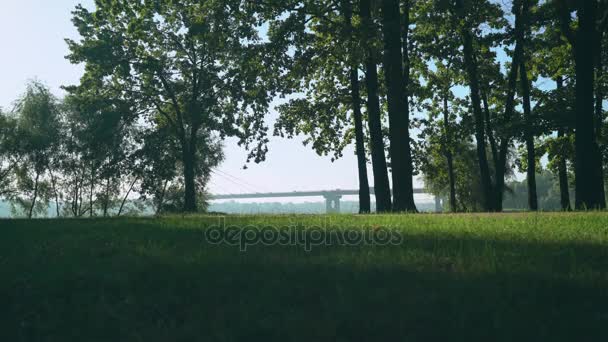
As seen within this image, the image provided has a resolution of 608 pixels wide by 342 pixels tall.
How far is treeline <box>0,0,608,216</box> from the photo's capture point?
1927cm

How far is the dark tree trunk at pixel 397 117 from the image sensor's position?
62.4 ft

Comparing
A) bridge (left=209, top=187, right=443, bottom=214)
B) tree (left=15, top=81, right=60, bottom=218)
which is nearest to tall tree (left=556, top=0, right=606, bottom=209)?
tree (left=15, top=81, right=60, bottom=218)

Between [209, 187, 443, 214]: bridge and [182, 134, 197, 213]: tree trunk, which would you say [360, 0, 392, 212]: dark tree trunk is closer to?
[182, 134, 197, 213]: tree trunk

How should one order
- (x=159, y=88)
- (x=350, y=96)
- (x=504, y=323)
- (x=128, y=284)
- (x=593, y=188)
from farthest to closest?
(x=159, y=88) → (x=350, y=96) → (x=593, y=188) → (x=128, y=284) → (x=504, y=323)

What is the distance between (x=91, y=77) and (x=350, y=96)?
22013 mm

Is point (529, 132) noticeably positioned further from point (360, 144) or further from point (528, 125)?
point (360, 144)

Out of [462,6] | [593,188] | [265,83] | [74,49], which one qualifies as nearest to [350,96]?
[265,83]

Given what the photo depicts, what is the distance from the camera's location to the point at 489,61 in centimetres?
3064

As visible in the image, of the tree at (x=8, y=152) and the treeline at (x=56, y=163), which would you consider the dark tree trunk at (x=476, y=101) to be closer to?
the treeline at (x=56, y=163)

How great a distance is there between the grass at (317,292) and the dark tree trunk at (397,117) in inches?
454

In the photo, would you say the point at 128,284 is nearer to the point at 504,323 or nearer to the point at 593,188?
the point at 504,323

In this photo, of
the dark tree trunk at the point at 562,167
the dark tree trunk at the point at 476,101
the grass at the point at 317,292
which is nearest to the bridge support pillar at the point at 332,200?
the dark tree trunk at the point at 562,167

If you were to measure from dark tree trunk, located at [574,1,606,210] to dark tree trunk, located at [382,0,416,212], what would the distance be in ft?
19.6

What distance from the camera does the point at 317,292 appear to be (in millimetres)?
5238
